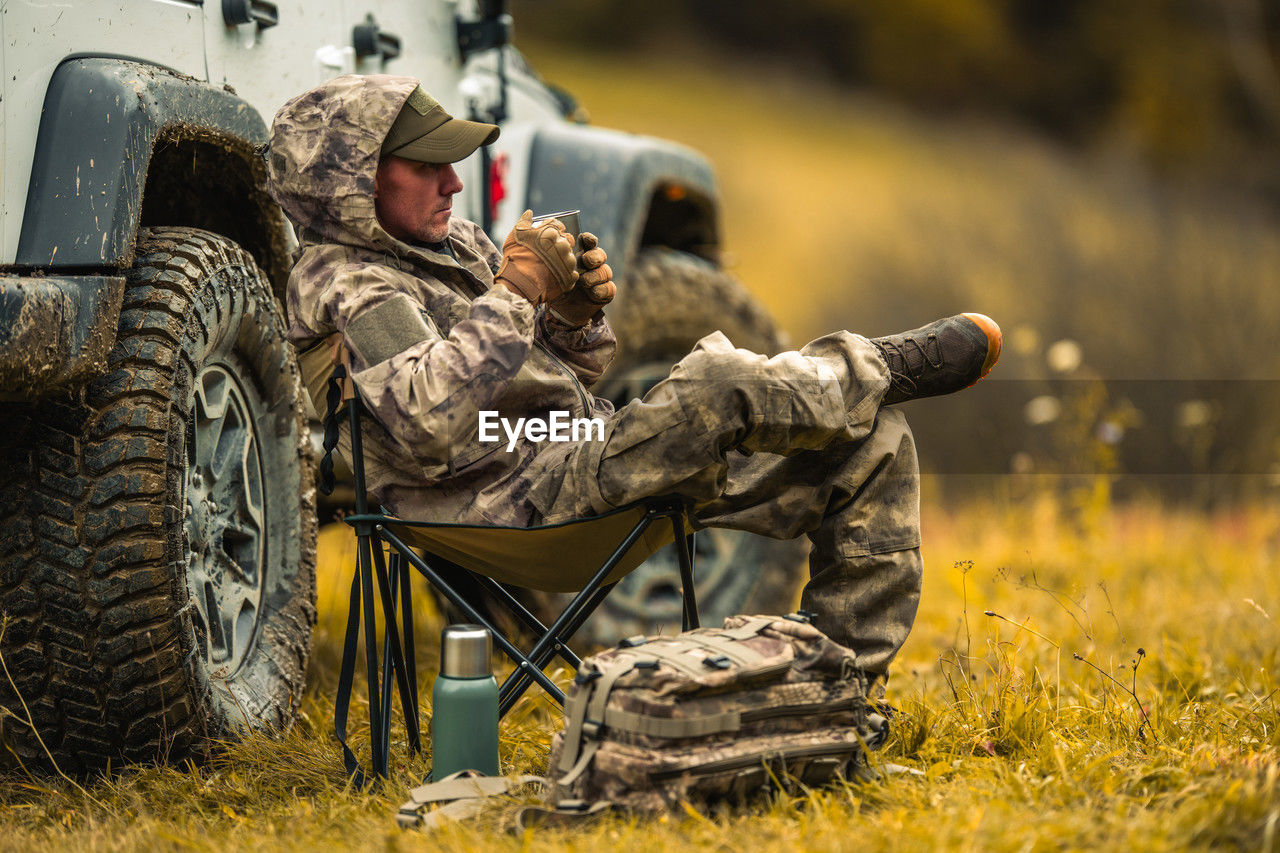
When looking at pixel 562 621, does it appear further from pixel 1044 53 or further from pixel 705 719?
pixel 1044 53

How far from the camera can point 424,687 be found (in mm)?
3500

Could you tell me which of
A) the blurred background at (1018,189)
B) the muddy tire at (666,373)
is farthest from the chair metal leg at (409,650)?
the blurred background at (1018,189)

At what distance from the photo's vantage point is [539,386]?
2.52 metres

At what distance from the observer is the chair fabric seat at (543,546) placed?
2352mm

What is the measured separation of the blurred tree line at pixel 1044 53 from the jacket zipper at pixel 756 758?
41.2 feet

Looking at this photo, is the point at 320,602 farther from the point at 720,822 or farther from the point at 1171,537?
the point at 1171,537

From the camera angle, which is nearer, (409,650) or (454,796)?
(454,796)

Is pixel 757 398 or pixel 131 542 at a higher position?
pixel 757 398

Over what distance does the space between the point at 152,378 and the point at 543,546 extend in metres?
0.77

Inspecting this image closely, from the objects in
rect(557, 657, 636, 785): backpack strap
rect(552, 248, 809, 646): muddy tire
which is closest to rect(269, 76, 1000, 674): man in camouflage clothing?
rect(557, 657, 636, 785): backpack strap

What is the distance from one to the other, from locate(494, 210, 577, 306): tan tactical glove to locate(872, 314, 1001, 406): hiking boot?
57 centimetres

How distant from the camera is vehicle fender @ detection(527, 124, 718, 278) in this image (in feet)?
12.6

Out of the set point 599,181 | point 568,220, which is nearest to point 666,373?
point 599,181

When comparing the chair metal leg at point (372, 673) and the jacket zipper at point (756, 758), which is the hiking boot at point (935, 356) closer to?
the jacket zipper at point (756, 758)
